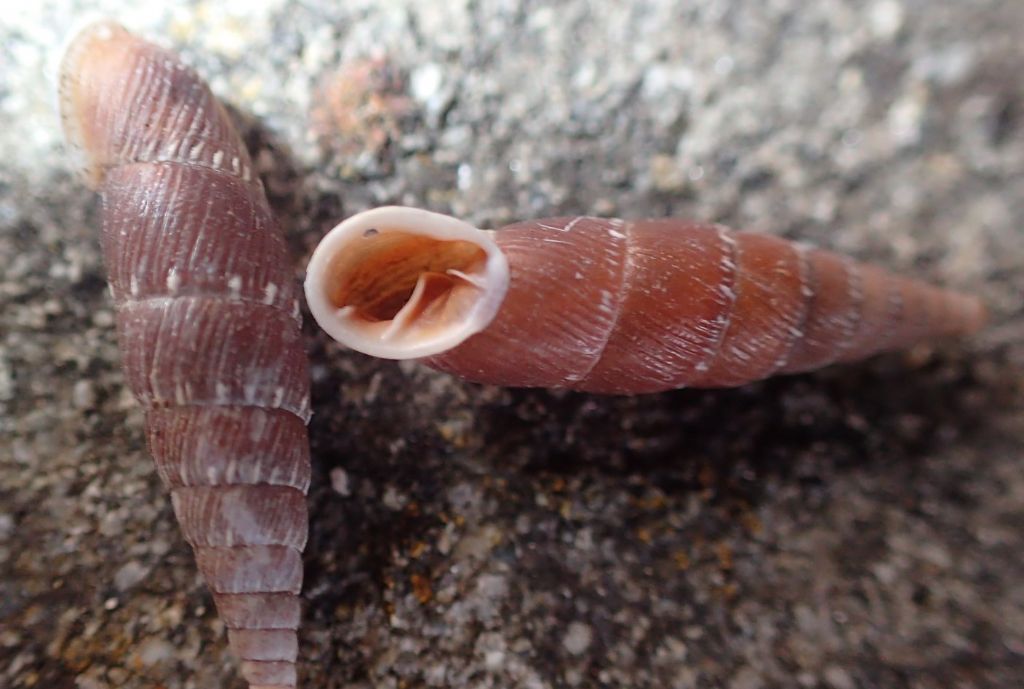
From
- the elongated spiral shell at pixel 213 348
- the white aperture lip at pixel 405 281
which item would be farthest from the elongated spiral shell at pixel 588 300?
the elongated spiral shell at pixel 213 348

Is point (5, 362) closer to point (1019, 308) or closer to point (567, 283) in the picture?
point (567, 283)

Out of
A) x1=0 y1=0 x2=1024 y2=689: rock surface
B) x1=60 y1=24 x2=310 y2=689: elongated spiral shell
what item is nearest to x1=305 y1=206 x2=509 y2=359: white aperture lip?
x1=60 y1=24 x2=310 y2=689: elongated spiral shell

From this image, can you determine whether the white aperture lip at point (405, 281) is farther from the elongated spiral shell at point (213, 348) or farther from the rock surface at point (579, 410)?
the rock surface at point (579, 410)

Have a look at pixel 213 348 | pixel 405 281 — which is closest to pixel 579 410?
pixel 405 281

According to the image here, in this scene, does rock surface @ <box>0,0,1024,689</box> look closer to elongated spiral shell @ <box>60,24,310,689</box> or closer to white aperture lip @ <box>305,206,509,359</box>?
elongated spiral shell @ <box>60,24,310,689</box>

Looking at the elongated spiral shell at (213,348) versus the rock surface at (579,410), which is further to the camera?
the rock surface at (579,410)

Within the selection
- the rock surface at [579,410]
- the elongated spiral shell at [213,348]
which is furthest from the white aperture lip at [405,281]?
the rock surface at [579,410]
